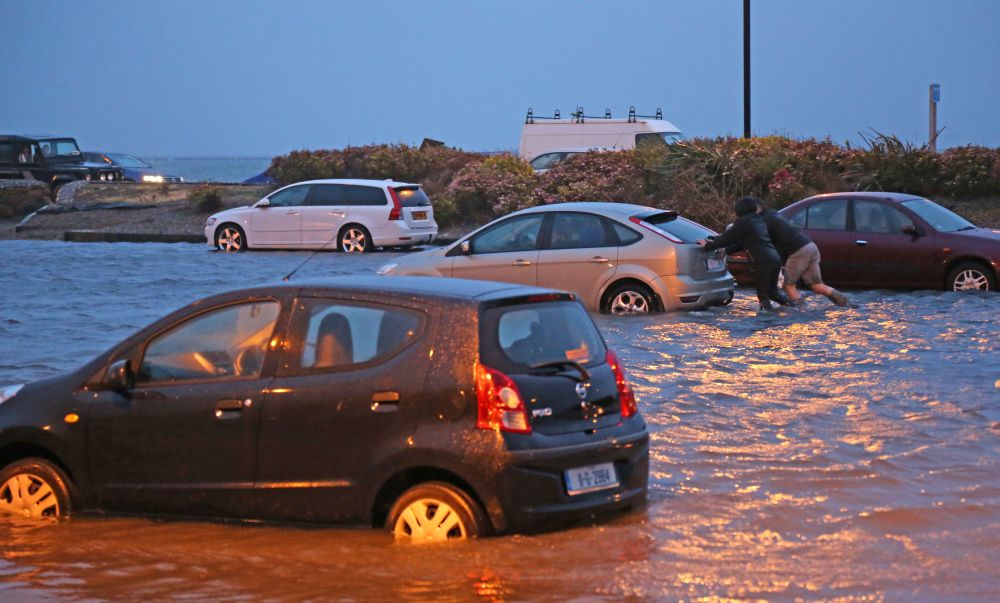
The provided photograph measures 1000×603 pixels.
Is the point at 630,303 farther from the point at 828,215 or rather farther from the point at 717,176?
the point at 717,176

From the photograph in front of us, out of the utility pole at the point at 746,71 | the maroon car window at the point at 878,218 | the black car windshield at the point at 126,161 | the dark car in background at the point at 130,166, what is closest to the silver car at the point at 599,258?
the maroon car window at the point at 878,218

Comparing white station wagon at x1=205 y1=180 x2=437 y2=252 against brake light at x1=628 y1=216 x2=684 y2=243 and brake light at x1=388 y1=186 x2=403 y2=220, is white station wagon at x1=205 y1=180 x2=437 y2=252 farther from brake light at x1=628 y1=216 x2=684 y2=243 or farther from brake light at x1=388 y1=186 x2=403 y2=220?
brake light at x1=628 y1=216 x2=684 y2=243

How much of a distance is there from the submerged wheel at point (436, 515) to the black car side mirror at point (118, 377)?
1658 millimetres

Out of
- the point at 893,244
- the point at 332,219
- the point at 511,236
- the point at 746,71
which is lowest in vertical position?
the point at 893,244

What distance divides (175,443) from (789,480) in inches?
145

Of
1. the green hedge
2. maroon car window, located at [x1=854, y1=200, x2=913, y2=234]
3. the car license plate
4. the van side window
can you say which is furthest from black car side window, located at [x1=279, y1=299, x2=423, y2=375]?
the van side window

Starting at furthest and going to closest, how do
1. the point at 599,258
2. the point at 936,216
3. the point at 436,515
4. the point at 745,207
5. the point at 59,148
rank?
the point at 59,148, the point at 936,216, the point at 745,207, the point at 599,258, the point at 436,515

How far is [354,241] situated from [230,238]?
8.82ft

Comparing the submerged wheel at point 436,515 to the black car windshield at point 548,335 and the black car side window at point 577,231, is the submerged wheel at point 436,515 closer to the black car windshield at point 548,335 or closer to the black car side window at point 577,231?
the black car windshield at point 548,335

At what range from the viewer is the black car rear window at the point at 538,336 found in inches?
267

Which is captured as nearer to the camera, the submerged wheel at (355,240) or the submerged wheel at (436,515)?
the submerged wheel at (436,515)

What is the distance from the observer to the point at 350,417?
6.82m

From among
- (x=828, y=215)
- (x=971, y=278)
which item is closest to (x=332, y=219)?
(x=828, y=215)

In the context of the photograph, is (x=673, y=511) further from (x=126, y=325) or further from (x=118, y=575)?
(x=126, y=325)
